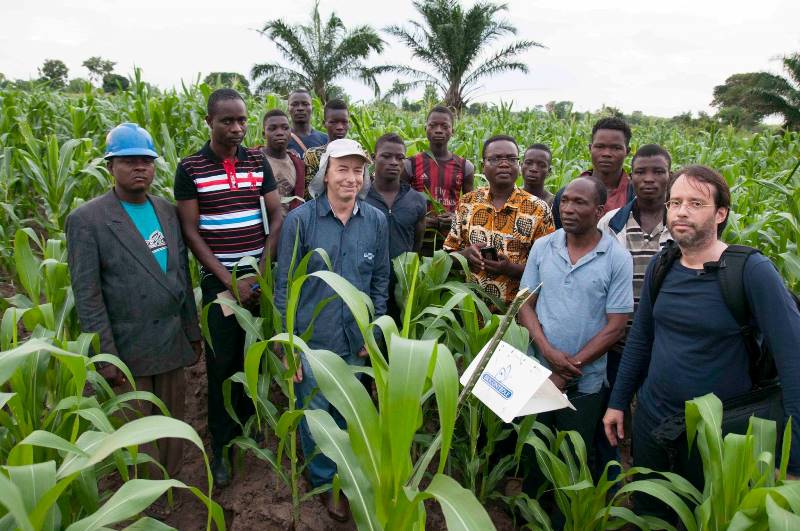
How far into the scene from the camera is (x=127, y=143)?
2168 mm

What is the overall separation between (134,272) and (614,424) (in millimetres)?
2022

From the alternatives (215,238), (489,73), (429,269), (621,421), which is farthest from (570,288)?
(489,73)

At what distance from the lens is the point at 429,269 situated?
A: 2820 millimetres

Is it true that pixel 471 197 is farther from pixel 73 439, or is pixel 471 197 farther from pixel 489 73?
pixel 489 73

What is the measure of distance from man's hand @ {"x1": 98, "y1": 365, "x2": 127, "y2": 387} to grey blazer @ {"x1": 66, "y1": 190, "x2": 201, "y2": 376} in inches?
2.4

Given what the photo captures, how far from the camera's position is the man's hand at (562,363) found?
2227 mm

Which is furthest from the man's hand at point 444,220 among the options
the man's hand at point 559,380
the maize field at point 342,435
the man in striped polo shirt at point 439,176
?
the man's hand at point 559,380

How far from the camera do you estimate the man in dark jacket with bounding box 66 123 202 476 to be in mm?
2137

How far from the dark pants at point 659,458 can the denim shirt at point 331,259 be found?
1.17 metres

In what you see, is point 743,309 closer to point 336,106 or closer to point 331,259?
point 331,259

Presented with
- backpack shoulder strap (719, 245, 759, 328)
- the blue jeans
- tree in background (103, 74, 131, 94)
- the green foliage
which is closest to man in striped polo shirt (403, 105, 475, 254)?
the blue jeans

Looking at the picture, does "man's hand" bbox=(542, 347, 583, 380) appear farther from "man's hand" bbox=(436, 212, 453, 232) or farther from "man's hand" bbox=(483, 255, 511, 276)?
"man's hand" bbox=(436, 212, 453, 232)

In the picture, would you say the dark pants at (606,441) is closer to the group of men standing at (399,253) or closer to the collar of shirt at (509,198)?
the group of men standing at (399,253)

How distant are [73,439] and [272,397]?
1.74 metres
